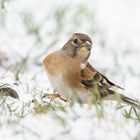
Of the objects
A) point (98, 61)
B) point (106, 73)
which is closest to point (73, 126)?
point (106, 73)

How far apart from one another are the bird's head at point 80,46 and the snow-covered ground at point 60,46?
399 mm

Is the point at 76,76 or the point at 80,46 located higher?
the point at 80,46

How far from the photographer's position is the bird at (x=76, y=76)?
5.85m

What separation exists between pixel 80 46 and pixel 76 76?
269 mm

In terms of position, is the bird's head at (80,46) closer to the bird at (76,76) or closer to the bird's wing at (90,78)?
the bird at (76,76)

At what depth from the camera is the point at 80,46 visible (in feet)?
20.0

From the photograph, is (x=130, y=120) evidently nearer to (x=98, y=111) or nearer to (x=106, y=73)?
(x=98, y=111)

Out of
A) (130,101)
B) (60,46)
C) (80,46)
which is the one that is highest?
(80,46)

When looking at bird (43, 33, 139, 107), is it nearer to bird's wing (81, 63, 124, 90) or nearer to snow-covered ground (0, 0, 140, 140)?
bird's wing (81, 63, 124, 90)

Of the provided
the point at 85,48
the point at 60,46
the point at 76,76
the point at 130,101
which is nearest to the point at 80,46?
the point at 85,48

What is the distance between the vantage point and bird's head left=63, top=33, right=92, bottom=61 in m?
6.01

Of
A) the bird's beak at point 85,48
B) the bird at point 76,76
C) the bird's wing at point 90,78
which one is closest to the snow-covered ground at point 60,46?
the bird at point 76,76

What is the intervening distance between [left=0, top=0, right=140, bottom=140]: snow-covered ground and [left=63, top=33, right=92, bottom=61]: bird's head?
0.40 meters

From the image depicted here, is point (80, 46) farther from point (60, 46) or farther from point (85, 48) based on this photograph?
point (60, 46)
